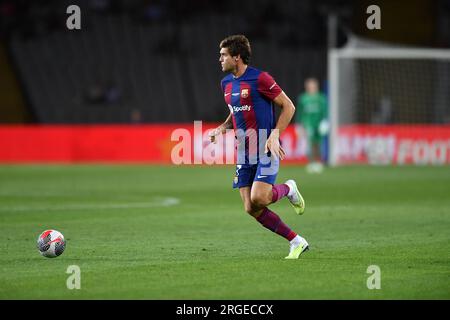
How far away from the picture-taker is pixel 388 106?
1200 inches

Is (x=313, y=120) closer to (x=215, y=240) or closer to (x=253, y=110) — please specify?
(x=215, y=240)

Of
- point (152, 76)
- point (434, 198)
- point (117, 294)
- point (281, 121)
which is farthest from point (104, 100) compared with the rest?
point (117, 294)

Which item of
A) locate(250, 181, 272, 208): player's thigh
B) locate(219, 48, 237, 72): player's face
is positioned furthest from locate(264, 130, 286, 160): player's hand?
locate(219, 48, 237, 72): player's face

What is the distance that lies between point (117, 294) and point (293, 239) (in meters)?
2.61

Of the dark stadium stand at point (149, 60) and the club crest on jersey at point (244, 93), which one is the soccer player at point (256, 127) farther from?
the dark stadium stand at point (149, 60)

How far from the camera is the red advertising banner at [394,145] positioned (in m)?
26.7

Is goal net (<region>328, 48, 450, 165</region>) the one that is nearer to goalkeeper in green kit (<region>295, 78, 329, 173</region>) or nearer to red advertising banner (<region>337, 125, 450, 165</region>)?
red advertising banner (<region>337, 125, 450, 165</region>)

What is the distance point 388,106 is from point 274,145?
22128mm

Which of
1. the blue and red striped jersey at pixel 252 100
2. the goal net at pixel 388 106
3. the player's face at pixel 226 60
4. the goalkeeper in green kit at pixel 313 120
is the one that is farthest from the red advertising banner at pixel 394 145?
the player's face at pixel 226 60

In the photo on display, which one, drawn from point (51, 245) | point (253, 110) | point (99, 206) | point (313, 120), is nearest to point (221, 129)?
point (253, 110)

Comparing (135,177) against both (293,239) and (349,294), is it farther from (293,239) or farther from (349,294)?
(349,294)

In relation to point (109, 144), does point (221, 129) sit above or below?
above
